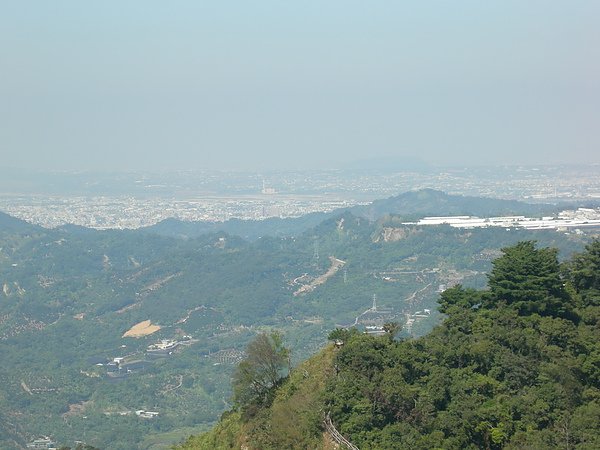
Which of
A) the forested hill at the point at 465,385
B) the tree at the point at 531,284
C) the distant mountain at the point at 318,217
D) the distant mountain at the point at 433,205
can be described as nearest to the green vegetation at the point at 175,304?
the distant mountain at the point at 318,217

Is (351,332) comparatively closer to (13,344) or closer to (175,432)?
(175,432)

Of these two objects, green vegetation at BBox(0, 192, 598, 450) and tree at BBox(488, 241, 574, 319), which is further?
green vegetation at BBox(0, 192, 598, 450)

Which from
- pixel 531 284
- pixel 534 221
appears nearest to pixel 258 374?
pixel 531 284

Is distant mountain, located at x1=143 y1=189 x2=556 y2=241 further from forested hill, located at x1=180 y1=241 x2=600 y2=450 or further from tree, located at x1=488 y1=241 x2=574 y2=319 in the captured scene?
forested hill, located at x1=180 y1=241 x2=600 y2=450

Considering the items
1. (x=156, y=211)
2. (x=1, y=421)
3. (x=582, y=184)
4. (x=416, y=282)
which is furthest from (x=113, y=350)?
(x=582, y=184)

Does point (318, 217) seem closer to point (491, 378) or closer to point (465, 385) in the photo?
point (491, 378)

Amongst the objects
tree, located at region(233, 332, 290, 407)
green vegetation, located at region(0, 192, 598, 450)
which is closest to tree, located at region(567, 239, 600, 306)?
tree, located at region(233, 332, 290, 407)

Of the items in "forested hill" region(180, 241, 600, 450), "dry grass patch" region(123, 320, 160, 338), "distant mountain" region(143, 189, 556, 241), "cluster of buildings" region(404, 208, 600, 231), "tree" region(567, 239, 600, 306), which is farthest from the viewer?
"distant mountain" region(143, 189, 556, 241)
